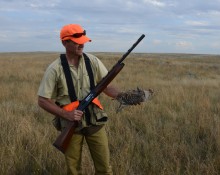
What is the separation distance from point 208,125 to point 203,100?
2744mm

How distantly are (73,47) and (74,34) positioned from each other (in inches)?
4.9

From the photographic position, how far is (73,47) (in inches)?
128

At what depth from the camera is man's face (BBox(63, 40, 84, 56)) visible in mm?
3238

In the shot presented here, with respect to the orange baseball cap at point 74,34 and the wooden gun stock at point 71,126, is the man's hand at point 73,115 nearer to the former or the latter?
the wooden gun stock at point 71,126

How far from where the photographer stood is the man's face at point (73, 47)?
3.24 m

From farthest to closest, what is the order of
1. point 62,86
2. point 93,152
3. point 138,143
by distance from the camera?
point 138,143
point 93,152
point 62,86

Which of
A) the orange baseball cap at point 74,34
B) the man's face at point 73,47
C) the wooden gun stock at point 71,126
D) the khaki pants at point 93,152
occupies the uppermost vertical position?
the orange baseball cap at point 74,34

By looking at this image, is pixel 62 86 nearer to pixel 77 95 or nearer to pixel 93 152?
pixel 77 95

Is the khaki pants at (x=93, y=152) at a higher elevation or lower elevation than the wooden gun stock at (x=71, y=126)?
lower

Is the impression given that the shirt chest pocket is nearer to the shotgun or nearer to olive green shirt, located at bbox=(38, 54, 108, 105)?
olive green shirt, located at bbox=(38, 54, 108, 105)

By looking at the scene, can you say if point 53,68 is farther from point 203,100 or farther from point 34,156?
point 203,100

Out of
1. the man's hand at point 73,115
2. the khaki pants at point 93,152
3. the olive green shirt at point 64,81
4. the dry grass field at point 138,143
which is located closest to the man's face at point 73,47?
the olive green shirt at point 64,81

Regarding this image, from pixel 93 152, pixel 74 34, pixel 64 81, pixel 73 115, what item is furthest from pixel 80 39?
pixel 93 152

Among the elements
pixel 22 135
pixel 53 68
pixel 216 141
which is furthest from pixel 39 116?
pixel 53 68
